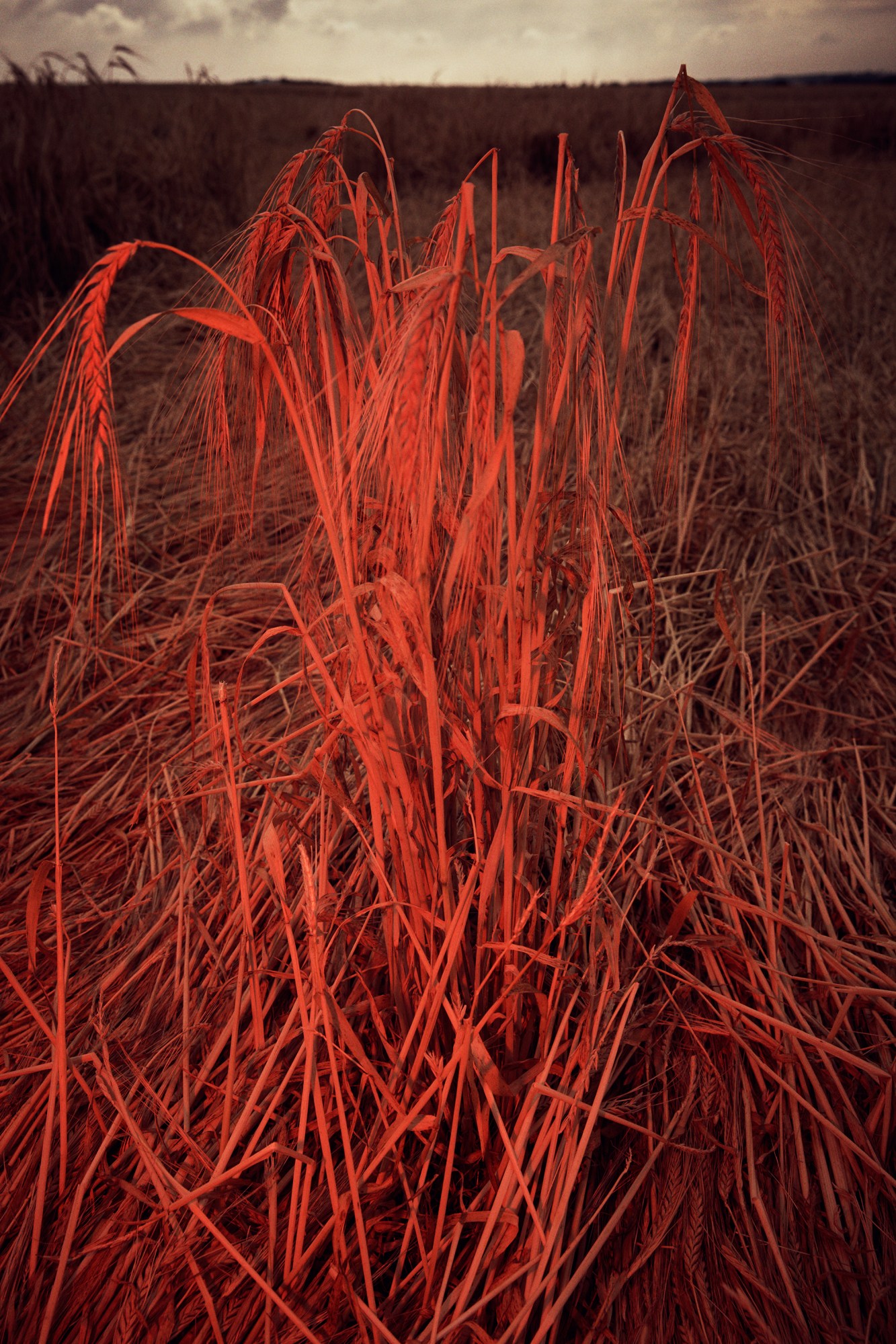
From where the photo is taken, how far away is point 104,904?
87cm

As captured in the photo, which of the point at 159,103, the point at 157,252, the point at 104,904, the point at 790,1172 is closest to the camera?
the point at 790,1172

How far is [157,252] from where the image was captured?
287cm

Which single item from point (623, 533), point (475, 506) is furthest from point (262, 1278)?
point (623, 533)

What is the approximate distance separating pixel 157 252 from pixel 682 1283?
10.8ft

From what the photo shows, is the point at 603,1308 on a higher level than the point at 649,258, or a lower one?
lower

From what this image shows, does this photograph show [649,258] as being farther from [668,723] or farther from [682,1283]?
[682,1283]

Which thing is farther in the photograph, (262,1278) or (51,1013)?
(51,1013)

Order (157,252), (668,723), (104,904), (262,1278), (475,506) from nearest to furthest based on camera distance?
(475,506)
(262,1278)
(104,904)
(668,723)
(157,252)

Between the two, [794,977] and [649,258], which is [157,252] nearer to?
[649,258]

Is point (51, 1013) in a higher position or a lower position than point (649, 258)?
lower

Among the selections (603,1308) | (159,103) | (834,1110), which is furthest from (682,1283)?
(159,103)

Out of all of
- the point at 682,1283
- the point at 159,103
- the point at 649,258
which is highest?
the point at 159,103

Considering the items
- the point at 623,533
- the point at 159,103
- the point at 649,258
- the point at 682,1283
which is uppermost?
the point at 159,103

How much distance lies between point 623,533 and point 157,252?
7.85 ft
